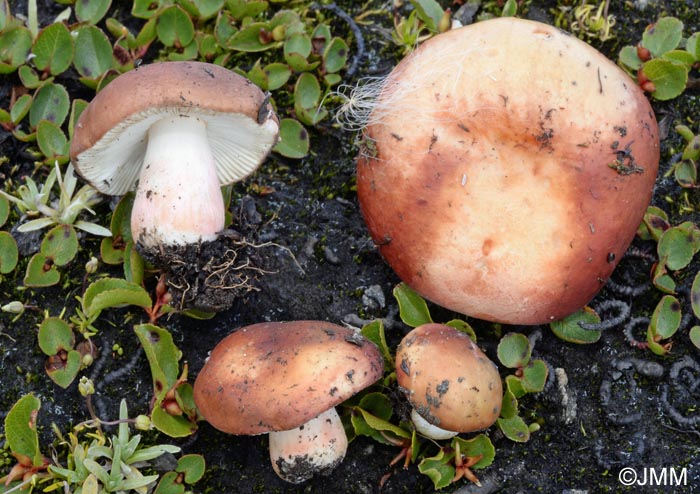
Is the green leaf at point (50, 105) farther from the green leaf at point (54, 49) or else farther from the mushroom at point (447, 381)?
the mushroom at point (447, 381)

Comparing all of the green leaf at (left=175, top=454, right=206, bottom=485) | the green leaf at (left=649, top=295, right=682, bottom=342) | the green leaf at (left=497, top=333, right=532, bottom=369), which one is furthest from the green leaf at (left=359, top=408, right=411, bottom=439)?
the green leaf at (left=649, top=295, right=682, bottom=342)

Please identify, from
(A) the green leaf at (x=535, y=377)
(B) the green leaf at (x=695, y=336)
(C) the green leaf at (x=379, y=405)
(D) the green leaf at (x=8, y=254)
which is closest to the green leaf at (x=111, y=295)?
(D) the green leaf at (x=8, y=254)

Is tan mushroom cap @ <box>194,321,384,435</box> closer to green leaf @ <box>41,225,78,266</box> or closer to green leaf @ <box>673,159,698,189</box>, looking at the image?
green leaf @ <box>41,225,78,266</box>

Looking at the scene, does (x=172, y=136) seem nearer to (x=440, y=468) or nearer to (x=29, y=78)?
(x=29, y=78)

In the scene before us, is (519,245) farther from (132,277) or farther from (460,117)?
(132,277)

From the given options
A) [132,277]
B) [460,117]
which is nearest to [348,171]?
[460,117]

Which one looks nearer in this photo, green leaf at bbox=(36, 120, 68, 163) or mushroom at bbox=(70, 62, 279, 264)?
mushroom at bbox=(70, 62, 279, 264)

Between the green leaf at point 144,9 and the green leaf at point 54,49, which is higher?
the green leaf at point 144,9
